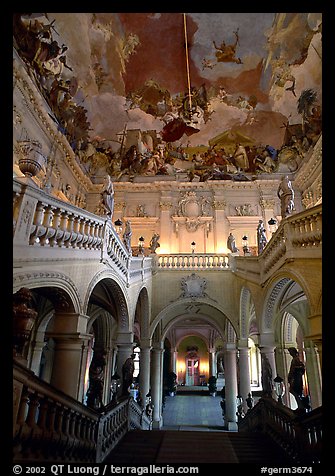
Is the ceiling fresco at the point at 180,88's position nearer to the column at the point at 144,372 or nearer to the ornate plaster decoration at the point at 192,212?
the ornate plaster decoration at the point at 192,212

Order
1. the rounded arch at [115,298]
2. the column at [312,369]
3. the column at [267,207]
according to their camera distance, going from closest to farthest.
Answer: the rounded arch at [115,298]
the column at [312,369]
the column at [267,207]

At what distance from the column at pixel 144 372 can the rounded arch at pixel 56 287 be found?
28.3 ft

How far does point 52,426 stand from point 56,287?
1950mm

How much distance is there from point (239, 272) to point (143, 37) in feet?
44.2

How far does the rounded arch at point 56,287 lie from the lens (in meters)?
4.17

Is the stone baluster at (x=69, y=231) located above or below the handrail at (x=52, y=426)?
above

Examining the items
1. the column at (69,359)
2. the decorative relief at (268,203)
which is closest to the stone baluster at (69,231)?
the column at (69,359)

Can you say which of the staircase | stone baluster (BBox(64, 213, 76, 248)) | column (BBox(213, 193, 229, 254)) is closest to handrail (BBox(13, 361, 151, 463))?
the staircase

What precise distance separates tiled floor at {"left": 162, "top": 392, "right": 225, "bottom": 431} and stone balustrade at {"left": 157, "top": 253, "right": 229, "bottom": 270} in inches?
276

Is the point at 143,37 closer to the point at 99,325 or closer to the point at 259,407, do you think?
the point at 99,325

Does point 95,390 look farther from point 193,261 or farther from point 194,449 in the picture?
point 193,261

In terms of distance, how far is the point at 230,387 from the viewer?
596 inches

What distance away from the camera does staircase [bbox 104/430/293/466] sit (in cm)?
575

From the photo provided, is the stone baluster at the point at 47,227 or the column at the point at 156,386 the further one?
the column at the point at 156,386
